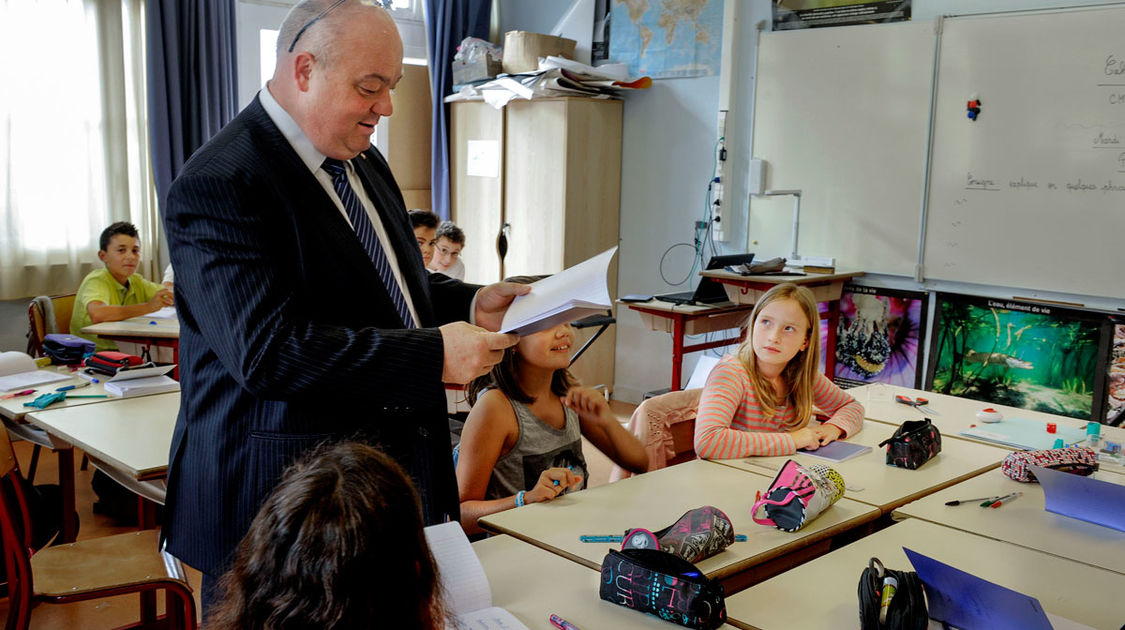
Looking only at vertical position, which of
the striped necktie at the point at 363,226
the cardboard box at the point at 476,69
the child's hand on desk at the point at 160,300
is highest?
the cardboard box at the point at 476,69

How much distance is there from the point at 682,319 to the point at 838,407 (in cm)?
184

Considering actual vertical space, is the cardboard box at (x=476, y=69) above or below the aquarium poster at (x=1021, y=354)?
above

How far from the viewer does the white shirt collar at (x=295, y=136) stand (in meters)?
1.38

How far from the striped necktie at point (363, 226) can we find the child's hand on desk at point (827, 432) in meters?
1.40

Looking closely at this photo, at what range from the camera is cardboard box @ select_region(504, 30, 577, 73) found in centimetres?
564

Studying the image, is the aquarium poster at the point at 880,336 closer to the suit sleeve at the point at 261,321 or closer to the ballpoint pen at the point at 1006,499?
the ballpoint pen at the point at 1006,499

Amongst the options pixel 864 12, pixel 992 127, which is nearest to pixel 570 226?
pixel 864 12

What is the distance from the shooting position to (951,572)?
130 centimetres

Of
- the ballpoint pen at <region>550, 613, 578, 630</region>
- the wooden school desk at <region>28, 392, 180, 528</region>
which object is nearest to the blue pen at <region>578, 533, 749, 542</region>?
the ballpoint pen at <region>550, 613, 578, 630</region>

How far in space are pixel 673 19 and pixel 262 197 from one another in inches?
182

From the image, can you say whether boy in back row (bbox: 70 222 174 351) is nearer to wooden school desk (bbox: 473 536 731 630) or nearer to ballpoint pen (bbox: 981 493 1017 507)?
wooden school desk (bbox: 473 536 731 630)

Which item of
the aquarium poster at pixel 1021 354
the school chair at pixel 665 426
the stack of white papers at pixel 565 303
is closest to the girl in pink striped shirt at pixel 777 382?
the school chair at pixel 665 426

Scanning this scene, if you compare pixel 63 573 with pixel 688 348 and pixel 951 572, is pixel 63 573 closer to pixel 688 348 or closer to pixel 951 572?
pixel 951 572

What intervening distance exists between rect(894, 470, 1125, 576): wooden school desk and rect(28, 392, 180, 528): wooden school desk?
1.81 meters
